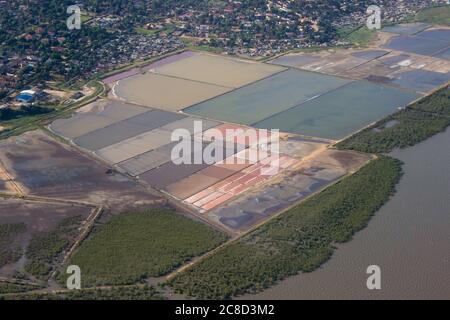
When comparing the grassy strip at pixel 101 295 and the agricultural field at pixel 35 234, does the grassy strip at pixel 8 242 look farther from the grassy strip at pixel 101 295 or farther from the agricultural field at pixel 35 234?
the grassy strip at pixel 101 295

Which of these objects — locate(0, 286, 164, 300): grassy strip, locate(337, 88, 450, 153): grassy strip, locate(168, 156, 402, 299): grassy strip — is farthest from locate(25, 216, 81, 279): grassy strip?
Answer: locate(337, 88, 450, 153): grassy strip

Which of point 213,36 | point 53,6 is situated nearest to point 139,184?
point 213,36

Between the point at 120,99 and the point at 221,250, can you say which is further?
the point at 120,99

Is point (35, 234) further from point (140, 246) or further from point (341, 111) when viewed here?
point (341, 111)

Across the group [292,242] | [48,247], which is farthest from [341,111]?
[48,247]

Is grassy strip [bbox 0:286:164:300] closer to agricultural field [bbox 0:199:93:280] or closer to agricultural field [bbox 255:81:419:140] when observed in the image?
agricultural field [bbox 0:199:93:280]
